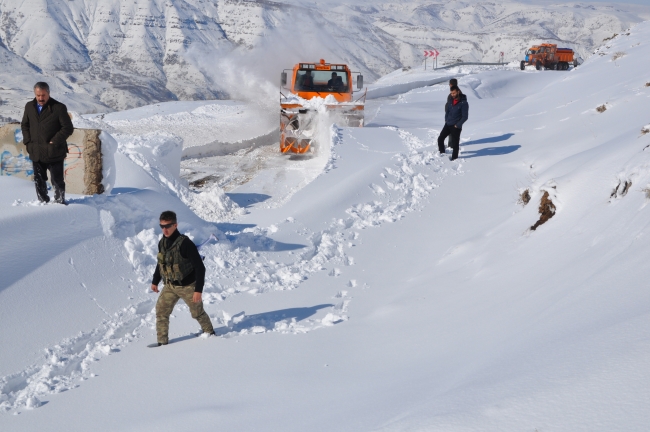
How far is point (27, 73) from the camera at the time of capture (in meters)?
119

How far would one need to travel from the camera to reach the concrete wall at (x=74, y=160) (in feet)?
28.5

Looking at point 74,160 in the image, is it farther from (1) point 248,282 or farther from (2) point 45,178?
(1) point 248,282

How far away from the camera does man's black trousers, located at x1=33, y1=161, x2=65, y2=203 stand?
716 cm

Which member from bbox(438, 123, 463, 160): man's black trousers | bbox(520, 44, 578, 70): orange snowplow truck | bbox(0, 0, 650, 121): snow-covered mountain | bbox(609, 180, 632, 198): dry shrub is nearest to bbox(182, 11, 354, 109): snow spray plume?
bbox(438, 123, 463, 160): man's black trousers

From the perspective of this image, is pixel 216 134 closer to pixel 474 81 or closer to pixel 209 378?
pixel 209 378

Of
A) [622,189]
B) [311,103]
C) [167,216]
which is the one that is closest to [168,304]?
[167,216]

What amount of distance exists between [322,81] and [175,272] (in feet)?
41.9

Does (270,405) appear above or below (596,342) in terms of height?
below

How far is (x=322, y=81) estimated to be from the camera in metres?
17.7

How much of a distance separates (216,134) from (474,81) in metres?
15.7

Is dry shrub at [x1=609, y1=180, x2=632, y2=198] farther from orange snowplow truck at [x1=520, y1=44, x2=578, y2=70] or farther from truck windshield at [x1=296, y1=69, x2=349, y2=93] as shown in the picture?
orange snowplow truck at [x1=520, y1=44, x2=578, y2=70]

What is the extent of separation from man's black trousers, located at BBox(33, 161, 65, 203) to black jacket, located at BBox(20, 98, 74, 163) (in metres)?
0.15

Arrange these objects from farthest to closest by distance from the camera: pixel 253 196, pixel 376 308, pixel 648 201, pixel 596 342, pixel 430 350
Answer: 1. pixel 253 196
2. pixel 376 308
3. pixel 648 201
4. pixel 430 350
5. pixel 596 342

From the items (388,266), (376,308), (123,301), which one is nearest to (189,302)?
(123,301)
